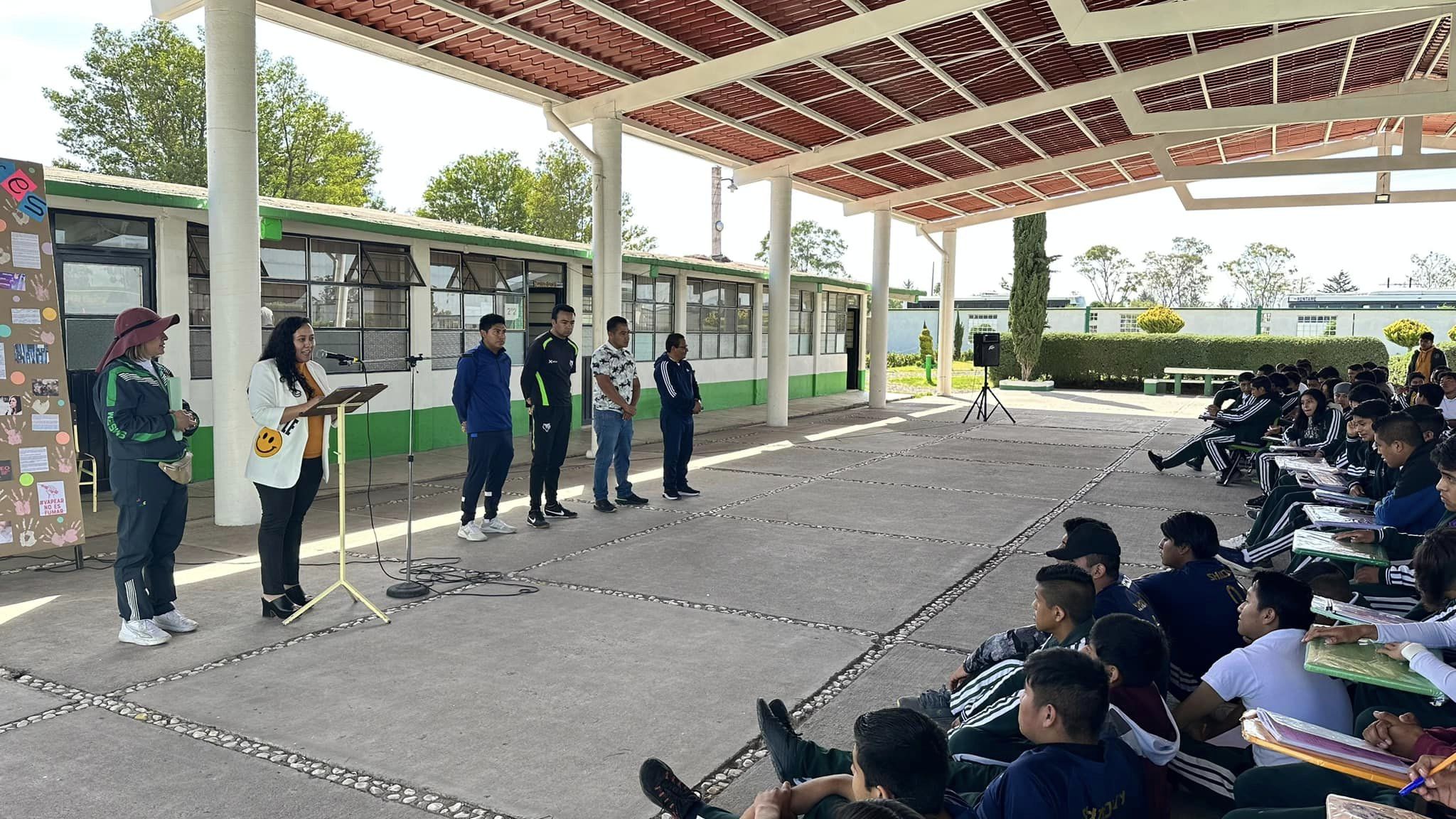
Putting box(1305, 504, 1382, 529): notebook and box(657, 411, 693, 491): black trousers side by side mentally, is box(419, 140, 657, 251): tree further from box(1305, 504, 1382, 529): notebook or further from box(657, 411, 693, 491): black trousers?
box(1305, 504, 1382, 529): notebook

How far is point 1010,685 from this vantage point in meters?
2.97

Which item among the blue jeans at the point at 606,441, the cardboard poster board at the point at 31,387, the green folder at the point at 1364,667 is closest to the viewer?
the green folder at the point at 1364,667

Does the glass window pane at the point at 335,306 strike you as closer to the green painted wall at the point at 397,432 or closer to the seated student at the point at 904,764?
the green painted wall at the point at 397,432

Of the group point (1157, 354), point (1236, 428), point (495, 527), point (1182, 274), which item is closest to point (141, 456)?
point (495, 527)

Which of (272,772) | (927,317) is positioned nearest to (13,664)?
(272,772)

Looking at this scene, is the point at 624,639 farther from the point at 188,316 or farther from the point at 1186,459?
the point at 1186,459

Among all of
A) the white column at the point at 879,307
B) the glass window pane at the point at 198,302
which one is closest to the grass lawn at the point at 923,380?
the white column at the point at 879,307

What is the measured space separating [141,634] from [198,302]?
17.9 feet

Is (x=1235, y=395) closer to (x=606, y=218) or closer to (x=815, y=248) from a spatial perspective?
(x=606, y=218)

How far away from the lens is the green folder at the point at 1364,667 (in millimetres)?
2699

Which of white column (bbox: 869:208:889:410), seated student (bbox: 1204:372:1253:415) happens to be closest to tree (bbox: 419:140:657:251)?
white column (bbox: 869:208:889:410)

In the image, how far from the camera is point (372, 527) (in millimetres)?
7441

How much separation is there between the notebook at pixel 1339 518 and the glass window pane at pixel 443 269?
965cm

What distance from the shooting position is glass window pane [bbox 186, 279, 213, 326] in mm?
9062
